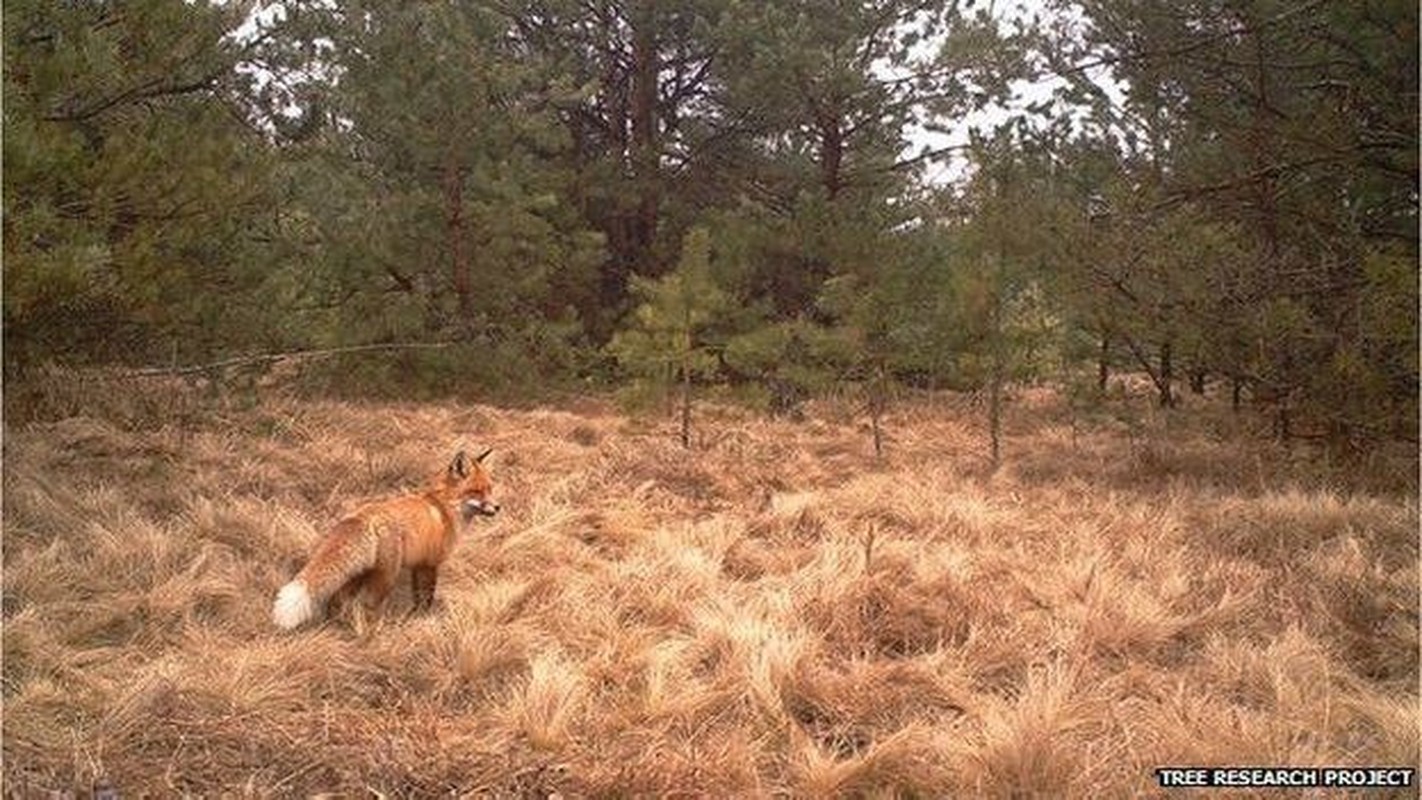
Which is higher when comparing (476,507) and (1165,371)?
(1165,371)

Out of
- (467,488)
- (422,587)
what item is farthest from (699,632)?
(467,488)

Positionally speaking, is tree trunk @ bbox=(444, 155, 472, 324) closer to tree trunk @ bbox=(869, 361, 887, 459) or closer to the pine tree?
the pine tree

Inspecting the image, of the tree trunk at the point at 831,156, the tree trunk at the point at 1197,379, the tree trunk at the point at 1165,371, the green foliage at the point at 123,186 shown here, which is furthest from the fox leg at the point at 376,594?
the tree trunk at the point at 831,156

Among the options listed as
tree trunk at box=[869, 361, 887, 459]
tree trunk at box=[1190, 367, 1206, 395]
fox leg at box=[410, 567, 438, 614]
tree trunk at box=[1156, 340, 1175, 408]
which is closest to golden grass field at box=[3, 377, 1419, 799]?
fox leg at box=[410, 567, 438, 614]

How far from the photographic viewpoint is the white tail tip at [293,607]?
4754mm

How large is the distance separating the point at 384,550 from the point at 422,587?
41cm

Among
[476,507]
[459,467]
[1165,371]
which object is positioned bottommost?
[476,507]

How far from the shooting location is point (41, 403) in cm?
795

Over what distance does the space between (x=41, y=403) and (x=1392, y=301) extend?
10036 mm

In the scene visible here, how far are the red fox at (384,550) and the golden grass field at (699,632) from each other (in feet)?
0.57

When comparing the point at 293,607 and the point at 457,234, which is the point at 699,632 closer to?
the point at 293,607

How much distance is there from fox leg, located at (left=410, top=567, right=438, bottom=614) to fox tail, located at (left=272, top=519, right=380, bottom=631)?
0.39 m

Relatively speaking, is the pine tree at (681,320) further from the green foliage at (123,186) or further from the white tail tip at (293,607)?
the white tail tip at (293,607)

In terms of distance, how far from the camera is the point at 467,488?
19.6ft
